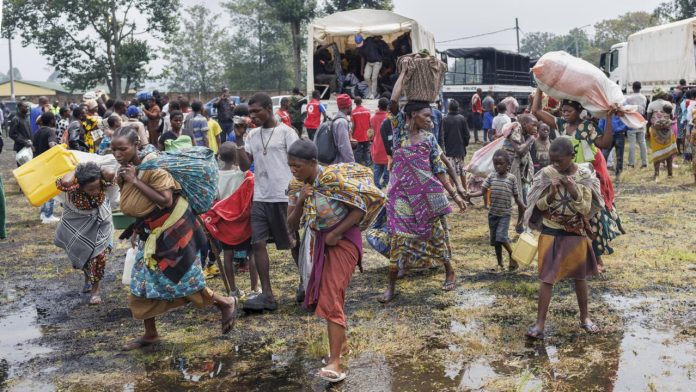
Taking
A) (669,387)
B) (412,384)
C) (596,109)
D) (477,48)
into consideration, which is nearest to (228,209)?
(412,384)

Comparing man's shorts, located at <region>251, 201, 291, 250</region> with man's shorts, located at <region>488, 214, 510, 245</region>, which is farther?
man's shorts, located at <region>488, 214, 510, 245</region>

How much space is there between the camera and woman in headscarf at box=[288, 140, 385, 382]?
469cm

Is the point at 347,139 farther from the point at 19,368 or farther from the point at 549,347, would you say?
the point at 19,368

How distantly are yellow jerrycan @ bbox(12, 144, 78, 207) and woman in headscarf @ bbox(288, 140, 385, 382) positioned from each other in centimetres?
302

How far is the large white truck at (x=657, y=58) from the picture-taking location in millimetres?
22469

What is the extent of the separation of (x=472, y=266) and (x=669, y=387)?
3.45 m

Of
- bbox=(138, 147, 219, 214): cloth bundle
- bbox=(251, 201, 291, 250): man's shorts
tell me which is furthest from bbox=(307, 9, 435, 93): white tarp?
bbox=(138, 147, 219, 214): cloth bundle

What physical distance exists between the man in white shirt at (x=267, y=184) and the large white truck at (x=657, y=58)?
1920cm

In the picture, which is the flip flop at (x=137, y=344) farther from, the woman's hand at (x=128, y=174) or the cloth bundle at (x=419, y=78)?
the cloth bundle at (x=419, y=78)

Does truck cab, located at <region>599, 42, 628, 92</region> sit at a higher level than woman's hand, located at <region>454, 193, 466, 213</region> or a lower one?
higher

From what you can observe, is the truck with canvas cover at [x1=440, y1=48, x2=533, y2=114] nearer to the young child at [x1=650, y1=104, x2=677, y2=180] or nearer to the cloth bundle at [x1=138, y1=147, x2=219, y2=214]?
the young child at [x1=650, y1=104, x2=677, y2=180]

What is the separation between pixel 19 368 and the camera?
5234 mm

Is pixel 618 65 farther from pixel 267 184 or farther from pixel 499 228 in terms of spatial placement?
pixel 267 184

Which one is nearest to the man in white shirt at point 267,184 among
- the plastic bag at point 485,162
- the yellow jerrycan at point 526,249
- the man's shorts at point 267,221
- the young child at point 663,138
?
the man's shorts at point 267,221
